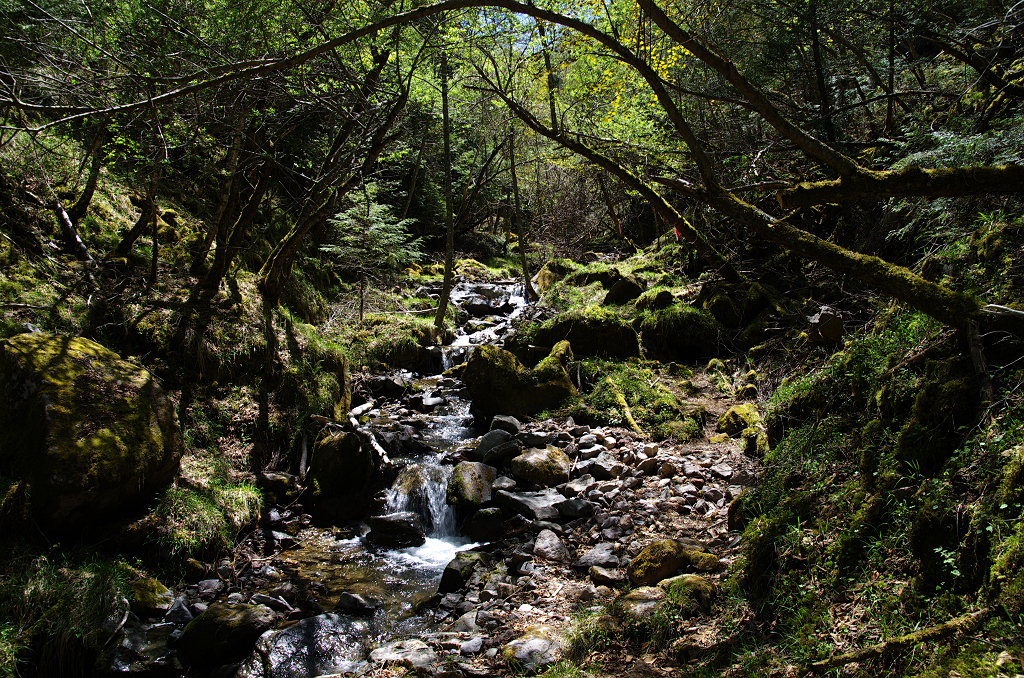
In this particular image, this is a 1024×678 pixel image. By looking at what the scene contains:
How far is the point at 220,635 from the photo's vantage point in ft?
13.1

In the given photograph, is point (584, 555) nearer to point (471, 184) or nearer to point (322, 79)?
point (322, 79)

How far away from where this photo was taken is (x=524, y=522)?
563 cm

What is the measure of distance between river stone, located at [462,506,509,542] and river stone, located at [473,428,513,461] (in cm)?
129

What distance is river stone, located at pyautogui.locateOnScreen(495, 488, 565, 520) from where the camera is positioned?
5.70 m

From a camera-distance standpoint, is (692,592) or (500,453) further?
(500,453)

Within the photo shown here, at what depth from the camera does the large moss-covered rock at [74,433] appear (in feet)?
14.0

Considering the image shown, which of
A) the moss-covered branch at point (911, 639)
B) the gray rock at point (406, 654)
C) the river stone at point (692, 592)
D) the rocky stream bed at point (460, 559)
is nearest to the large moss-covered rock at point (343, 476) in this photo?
the rocky stream bed at point (460, 559)

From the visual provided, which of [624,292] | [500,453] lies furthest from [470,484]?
[624,292]

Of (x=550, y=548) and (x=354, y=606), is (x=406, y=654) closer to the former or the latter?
(x=354, y=606)

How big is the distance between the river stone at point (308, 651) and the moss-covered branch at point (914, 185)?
4.56 meters

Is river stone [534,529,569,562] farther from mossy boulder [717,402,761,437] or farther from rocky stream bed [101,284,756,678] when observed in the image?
mossy boulder [717,402,761,437]

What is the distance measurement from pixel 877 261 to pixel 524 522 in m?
3.94

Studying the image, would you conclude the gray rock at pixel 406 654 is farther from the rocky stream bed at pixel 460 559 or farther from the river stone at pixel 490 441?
the river stone at pixel 490 441

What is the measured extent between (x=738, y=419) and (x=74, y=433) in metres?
6.92
